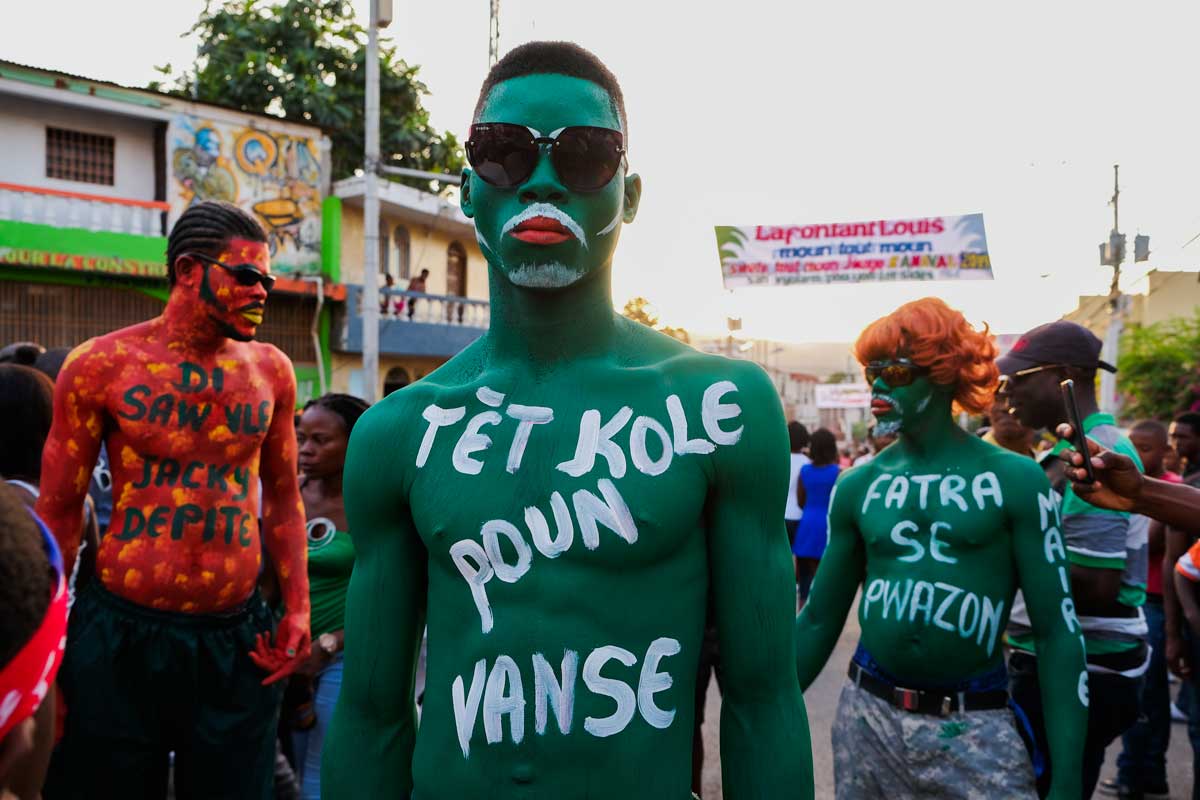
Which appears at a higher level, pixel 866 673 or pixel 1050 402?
pixel 1050 402

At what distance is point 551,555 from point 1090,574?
105 inches

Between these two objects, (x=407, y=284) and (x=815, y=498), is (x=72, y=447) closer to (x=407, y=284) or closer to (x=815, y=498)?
(x=815, y=498)

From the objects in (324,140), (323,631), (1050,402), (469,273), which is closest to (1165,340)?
(469,273)

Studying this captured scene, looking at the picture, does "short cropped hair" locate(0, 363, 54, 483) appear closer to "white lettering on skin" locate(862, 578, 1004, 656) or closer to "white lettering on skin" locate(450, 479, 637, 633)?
"white lettering on skin" locate(450, 479, 637, 633)

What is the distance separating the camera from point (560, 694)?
1.49 meters

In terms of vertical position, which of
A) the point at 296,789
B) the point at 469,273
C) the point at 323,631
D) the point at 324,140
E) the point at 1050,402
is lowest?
the point at 296,789

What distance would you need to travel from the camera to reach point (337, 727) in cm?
163

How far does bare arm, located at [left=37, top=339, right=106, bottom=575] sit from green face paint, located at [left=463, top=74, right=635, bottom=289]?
6.17 ft

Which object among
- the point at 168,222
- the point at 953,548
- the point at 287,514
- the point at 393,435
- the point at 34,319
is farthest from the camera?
the point at 168,222

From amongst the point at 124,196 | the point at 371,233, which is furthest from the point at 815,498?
the point at 124,196

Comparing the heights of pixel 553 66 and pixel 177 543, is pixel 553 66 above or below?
above

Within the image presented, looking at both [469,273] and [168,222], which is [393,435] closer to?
[168,222]

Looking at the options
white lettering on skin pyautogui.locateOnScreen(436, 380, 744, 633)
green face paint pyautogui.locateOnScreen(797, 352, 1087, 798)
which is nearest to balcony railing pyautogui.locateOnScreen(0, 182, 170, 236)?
green face paint pyautogui.locateOnScreen(797, 352, 1087, 798)

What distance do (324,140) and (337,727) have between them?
18.4 metres
